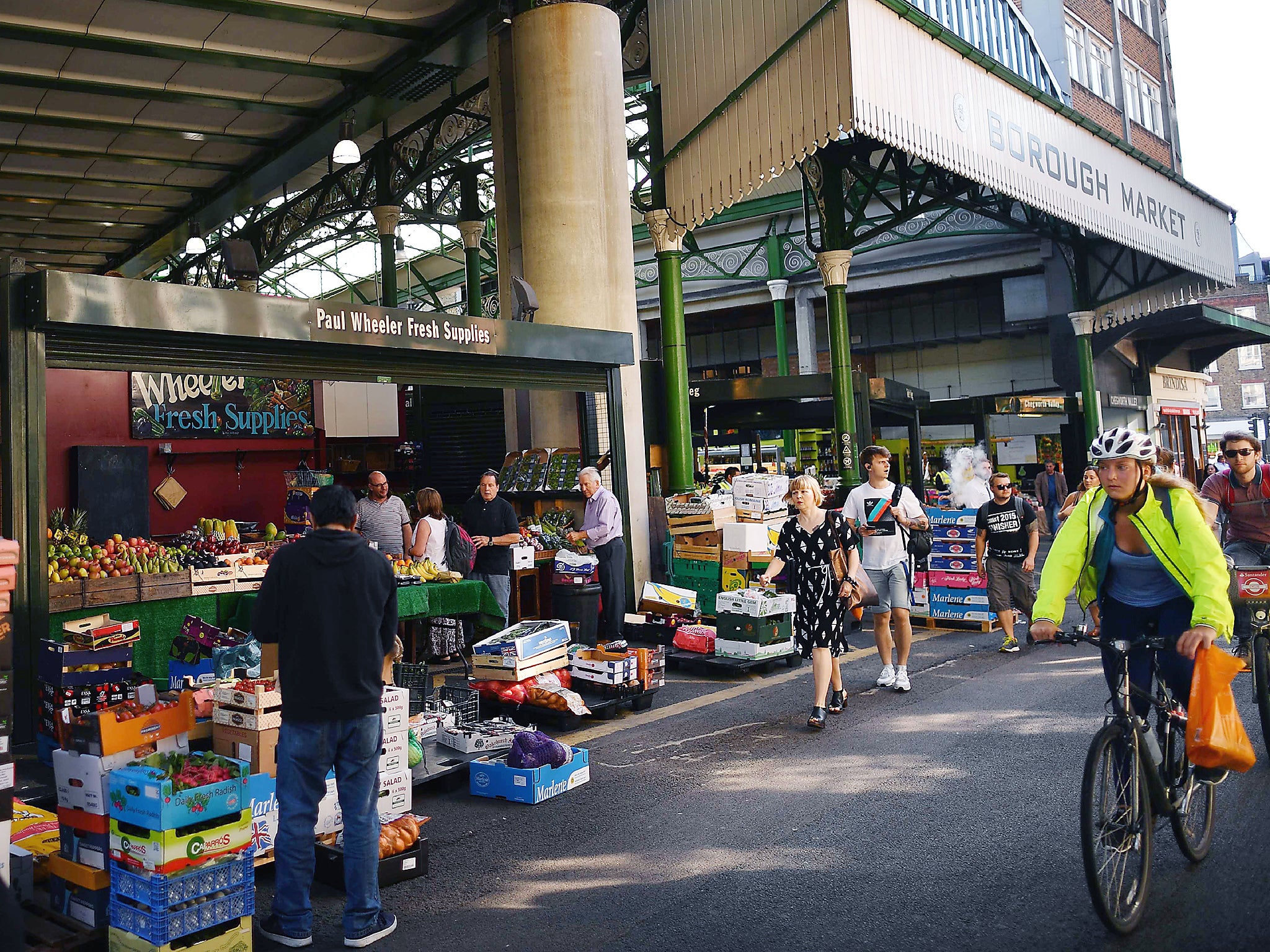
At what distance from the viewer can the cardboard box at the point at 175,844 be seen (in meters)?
3.82

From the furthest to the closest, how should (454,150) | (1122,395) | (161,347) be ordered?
(1122,395), (454,150), (161,347)

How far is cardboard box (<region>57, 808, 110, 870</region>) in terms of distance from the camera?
4078 mm

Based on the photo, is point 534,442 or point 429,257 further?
point 429,257

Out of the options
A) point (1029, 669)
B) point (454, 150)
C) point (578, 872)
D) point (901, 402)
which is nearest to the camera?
point (578, 872)

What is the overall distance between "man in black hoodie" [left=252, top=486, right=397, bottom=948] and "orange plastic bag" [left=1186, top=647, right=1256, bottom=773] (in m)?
3.29

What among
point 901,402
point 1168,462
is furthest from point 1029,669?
point 901,402

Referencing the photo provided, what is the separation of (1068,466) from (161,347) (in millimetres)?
23227

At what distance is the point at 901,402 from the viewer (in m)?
20.6

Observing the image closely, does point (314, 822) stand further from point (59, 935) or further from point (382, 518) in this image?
point (382, 518)

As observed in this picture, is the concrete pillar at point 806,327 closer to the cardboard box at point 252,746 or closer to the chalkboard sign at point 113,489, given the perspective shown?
the chalkboard sign at point 113,489

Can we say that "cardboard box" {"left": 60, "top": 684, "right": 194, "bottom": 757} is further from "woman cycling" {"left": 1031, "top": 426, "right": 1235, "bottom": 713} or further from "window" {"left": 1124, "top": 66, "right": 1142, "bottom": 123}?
"window" {"left": 1124, "top": 66, "right": 1142, "bottom": 123}

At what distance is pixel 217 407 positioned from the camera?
15.1 m

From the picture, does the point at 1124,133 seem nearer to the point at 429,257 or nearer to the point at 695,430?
the point at 695,430

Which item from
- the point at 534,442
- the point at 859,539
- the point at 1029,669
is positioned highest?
the point at 534,442
